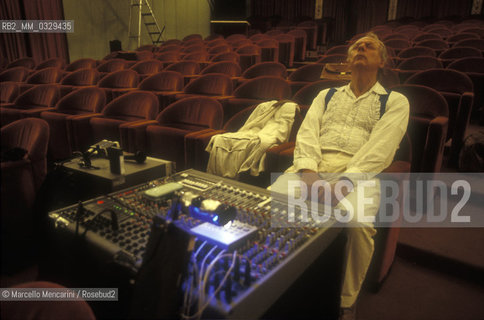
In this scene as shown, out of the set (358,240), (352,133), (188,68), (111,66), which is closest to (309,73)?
(188,68)

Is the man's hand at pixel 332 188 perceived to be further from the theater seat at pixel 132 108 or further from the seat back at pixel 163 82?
the seat back at pixel 163 82

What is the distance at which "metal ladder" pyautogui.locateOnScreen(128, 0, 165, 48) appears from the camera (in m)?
8.88

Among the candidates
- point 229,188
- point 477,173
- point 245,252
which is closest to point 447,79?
point 477,173

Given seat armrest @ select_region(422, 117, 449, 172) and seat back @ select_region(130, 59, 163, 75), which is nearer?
seat armrest @ select_region(422, 117, 449, 172)

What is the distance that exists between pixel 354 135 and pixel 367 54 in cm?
45

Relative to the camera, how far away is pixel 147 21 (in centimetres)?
951

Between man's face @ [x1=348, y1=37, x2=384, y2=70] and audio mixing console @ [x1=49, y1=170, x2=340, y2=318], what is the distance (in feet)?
3.65

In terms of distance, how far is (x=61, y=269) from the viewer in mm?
1227

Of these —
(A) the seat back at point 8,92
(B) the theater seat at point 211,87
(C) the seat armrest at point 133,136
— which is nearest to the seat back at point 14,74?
(A) the seat back at point 8,92

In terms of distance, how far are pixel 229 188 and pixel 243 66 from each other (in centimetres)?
467

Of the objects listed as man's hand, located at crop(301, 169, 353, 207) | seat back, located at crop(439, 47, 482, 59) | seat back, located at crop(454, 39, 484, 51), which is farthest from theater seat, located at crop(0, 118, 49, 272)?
seat back, located at crop(454, 39, 484, 51)

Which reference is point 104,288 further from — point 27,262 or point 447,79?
point 447,79

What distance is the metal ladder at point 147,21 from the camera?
8.88 metres

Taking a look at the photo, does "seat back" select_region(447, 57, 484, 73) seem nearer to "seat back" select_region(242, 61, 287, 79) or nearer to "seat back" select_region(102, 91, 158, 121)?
"seat back" select_region(242, 61, 287, 79)
